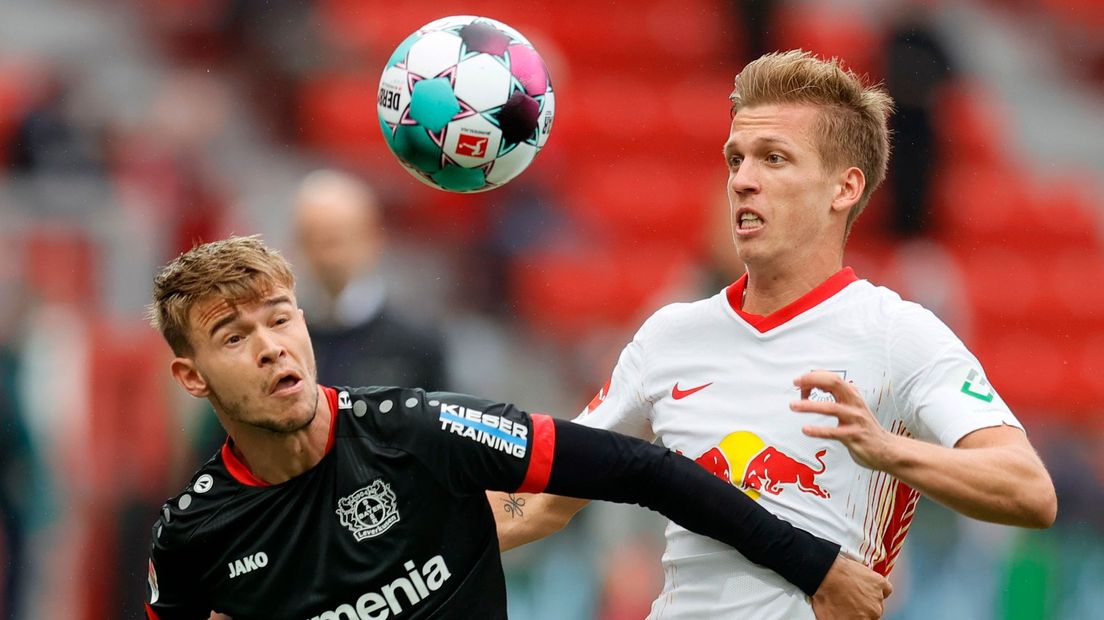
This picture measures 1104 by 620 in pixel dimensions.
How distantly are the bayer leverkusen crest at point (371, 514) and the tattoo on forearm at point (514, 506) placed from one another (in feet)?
1.37

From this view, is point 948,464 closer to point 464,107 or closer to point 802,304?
point 802,304

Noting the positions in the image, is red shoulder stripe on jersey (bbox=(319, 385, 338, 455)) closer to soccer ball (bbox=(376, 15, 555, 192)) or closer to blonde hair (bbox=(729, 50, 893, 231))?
soccer ball (bbox=(376, 15, 555, 192))

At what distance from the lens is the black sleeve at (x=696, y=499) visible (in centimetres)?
309

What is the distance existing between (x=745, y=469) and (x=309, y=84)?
255 inches

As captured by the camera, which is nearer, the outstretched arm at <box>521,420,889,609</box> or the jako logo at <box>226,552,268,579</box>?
the outstretched arm at <box>521,420,889,609</box>

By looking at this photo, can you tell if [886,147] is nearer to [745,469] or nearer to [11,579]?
[745,469]

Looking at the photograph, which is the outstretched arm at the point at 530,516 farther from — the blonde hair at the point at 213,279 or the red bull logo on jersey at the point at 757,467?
the blonde hair at the point at 213,279

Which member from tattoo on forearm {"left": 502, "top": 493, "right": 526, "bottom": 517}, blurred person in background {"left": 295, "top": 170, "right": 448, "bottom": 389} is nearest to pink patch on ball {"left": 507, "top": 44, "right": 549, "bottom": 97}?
tattoo on forearm {"left": 502, "top": 493, "right": 526, "bottom": 517}

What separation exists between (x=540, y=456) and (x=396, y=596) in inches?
19.7

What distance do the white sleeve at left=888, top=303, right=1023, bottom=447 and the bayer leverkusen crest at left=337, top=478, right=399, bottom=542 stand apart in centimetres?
119

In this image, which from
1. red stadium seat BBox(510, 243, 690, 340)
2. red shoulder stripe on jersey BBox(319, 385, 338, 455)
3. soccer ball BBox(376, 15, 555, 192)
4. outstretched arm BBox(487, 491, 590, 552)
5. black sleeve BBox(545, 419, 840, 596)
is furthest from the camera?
red stadium seat BBox(510, 243, 690, 340)

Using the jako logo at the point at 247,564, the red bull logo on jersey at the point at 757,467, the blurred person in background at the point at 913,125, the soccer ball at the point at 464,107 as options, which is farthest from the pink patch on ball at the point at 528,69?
the blurred person in background at the point at 913,125

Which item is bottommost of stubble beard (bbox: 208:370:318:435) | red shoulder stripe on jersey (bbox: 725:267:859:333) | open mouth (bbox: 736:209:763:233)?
stubble beard (bbox: 208:370:318:435)

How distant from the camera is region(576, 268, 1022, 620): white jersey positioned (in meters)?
3.12
